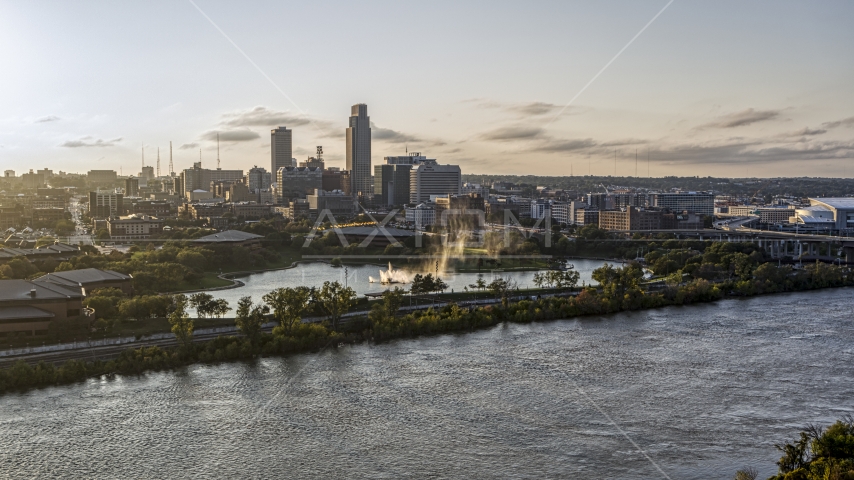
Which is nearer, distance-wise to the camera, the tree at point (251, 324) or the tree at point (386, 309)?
the tree at point (251, 324)

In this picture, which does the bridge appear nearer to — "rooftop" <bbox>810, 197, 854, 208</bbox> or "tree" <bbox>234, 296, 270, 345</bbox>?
"rooftop" <bbox>810, 197, 854, 208</bbox>

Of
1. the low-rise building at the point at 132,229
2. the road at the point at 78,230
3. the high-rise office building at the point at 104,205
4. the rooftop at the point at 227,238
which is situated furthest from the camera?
the high-rise office building at the point at 104,205

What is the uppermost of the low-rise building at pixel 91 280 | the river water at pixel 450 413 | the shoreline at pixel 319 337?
the low-rise building at pixel 91 280

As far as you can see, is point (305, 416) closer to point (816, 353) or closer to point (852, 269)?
point (816, 353)

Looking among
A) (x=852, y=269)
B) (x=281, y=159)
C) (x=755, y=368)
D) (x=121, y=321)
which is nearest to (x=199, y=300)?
(x=121, y=321)

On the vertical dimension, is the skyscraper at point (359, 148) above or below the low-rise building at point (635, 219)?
above

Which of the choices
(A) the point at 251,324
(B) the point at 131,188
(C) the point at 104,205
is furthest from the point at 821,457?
(B) the point at 131,188

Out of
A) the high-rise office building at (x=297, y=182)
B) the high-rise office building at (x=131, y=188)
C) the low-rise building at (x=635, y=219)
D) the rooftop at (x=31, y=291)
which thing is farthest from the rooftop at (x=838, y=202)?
the high-rise office building at (x=131, y=188)

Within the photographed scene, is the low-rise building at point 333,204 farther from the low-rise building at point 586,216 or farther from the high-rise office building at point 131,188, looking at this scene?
the high-rise office building at point 131,188
